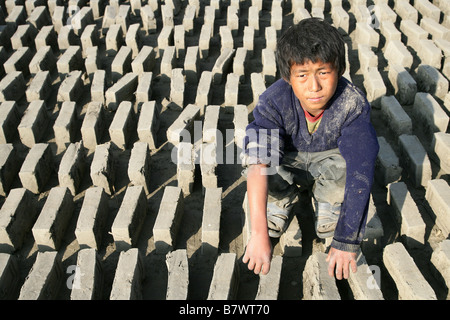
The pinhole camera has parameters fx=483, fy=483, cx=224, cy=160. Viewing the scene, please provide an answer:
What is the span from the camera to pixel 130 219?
2.92 meters

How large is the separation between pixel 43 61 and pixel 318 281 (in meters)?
3.44

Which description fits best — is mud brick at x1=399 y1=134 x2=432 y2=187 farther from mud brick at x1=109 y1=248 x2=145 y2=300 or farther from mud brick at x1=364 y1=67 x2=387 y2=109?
mud brick at x1=109 y1=248 x2=145 y2=300

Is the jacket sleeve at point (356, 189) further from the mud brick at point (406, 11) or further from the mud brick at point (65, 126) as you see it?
the mud brick at point (406, 11)

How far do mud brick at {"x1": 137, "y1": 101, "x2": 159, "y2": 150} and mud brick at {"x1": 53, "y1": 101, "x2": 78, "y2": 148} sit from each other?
0.55 meters

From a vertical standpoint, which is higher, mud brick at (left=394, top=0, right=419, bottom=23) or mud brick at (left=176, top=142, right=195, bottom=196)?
mud brick at (left=394, top=0, right=419, bottom=23)

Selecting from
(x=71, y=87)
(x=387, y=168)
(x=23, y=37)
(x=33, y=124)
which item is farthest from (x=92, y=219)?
(x=23, y=37)

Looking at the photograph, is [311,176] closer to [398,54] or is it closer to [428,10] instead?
[398,54]

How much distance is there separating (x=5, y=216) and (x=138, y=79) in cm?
185

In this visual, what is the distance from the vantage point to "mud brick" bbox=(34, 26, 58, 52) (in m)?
4.96

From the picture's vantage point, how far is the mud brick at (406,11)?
5.07m

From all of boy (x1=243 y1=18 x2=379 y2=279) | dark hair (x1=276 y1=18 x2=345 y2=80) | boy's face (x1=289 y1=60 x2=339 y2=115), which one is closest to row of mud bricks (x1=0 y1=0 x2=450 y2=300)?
boy (x1=243 y1=18 x2=379 y2=279)

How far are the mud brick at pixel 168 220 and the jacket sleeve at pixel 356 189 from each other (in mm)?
995

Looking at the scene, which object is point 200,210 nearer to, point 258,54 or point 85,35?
point 258,54

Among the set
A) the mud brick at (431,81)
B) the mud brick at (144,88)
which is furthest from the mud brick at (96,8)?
the mud brick at (431,81)
